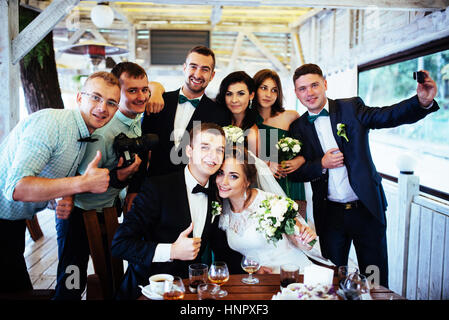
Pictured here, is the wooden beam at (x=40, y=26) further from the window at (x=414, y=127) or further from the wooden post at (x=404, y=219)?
the wooden post at (x=404, y=219)

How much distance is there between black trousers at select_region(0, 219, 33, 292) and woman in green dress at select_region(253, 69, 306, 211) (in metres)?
1.76

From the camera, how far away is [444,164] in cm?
356

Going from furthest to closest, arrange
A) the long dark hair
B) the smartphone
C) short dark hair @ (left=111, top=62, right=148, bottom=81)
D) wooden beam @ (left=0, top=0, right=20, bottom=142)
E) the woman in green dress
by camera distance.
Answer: wooden beam @ (left=0, top=0, right=20, bottom=142) → the woman in green dress → the long dark hair → short dark hair @ (left=111, top=62, right=148, bottom=81) → the smartphone

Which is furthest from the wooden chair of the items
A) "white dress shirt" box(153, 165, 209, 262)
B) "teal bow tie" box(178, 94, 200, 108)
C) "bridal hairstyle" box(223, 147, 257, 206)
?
"teal bow tie" box(178, 94, 200, 108)

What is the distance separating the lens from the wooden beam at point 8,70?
3.24 metres

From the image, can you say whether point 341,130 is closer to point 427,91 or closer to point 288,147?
point 288,147

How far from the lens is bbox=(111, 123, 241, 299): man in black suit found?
198 cm

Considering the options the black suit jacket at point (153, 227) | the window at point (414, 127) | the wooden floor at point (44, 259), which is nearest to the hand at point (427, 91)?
the window at point (414, 127)

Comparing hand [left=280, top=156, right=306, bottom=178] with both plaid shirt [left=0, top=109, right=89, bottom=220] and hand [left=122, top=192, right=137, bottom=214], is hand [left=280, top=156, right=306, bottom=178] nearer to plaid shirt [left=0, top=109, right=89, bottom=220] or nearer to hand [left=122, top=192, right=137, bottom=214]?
hand [left=122, top=192, right=137, bottom=214]

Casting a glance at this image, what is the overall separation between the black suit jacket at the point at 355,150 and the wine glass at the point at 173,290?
157cm

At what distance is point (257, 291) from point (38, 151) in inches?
52.2

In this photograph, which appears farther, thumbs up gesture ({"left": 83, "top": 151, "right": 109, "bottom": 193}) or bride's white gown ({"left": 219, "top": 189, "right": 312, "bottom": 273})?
bride's white gown ({"left": 219, "top": 189, "right": 312, "bottom": 273})

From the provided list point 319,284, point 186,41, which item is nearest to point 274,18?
point 186,41

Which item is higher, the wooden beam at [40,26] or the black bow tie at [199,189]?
the wooden beam at [40,26]
